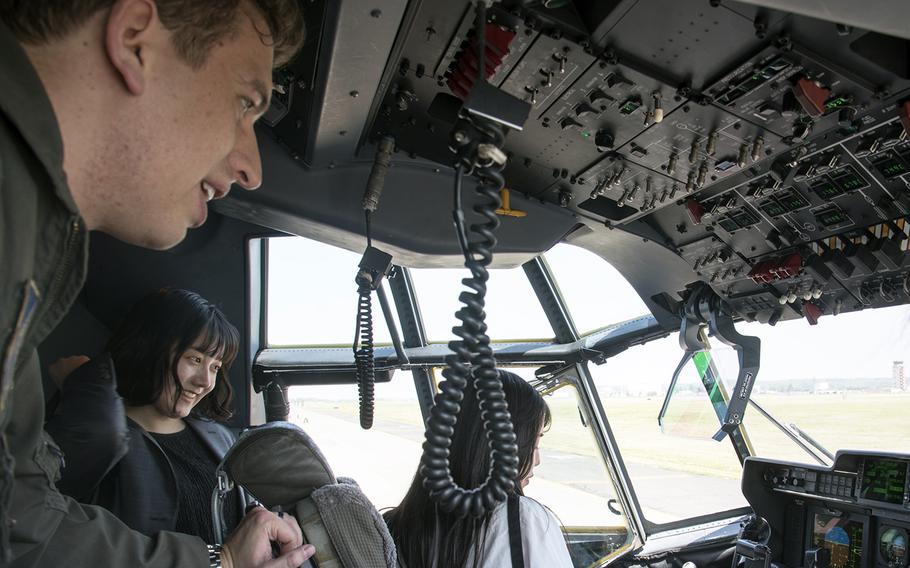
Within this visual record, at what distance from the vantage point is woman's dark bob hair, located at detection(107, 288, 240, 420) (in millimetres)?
2111

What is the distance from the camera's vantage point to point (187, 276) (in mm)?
3354

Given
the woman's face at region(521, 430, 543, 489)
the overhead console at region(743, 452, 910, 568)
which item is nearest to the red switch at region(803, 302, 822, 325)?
the overhead console at region(743, 452, 910, 568)

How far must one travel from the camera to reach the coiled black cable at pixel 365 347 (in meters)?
2.21

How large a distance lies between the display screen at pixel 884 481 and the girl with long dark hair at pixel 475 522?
7.02 ft

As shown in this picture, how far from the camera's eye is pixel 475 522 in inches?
57.2

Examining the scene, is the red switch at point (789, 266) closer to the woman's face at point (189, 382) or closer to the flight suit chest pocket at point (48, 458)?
the woman's face at point (189, 382)

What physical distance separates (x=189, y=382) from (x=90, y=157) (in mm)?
1590

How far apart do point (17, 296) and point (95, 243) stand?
112 inches

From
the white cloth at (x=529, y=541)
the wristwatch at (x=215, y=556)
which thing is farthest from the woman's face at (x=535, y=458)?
the wristwatch at (x=215, y=556)

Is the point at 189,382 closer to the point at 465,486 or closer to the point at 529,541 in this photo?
the point at 465,486

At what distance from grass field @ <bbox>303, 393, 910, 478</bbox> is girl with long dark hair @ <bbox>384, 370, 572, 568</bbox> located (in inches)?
63.2

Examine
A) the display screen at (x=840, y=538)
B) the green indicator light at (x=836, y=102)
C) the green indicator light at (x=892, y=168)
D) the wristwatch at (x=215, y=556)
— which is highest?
the green indicator light at (x=836, y=102)

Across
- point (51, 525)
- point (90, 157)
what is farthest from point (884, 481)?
point (90, 157)

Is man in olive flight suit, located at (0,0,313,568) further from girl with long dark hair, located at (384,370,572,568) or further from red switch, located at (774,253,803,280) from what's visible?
red switch, located at (774,253,803,280)
